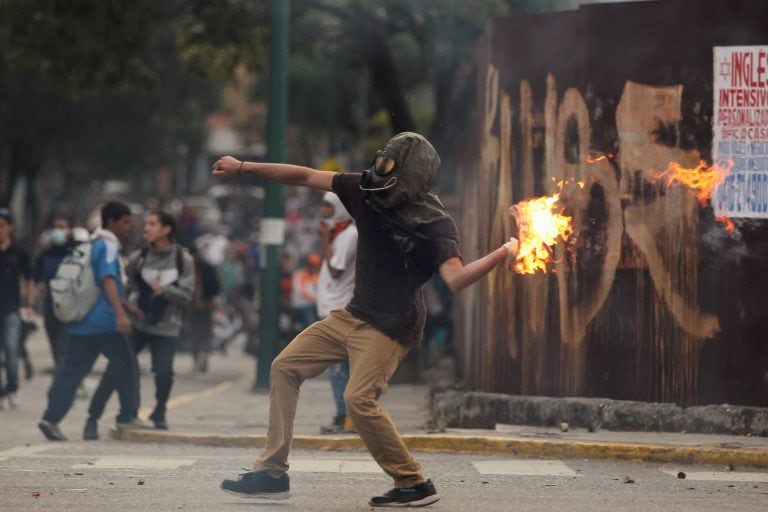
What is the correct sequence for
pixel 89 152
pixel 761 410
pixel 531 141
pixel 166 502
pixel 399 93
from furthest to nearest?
1. pixel 89 152
2. pixel 399 93
3. pixel 531 141
4. pixel 761 410
5. pixel 166 502

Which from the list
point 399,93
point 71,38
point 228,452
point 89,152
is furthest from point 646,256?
point 89,152

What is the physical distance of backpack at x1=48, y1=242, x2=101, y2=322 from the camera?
11750 millimetres

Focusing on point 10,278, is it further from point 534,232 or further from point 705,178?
point 534,232

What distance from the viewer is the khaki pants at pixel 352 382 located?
7711mm

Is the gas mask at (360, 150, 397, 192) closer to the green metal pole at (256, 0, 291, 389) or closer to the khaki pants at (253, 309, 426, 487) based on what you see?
the khaki pants at (253, 309, 426, 487)

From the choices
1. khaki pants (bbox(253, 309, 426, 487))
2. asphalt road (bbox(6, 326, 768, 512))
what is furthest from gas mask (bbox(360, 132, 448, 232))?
asphalt road (bbox(6, 326, 768, 512))

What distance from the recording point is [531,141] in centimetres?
1154

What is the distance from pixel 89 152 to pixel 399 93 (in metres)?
28.9

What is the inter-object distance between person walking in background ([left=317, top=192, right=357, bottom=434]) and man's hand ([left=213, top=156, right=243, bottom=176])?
3.96m

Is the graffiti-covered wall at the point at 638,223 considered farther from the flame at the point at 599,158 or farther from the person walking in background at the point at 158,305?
the person walking in background at the point at 158,305

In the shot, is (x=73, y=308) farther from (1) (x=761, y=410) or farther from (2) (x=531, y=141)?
(1) (x=761, y=410)

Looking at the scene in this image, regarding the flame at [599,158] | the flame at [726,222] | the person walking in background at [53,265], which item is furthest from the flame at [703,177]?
the person walking in background at [53,265]

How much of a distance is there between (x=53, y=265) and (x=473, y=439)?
21.0ft

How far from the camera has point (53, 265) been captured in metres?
15.8
